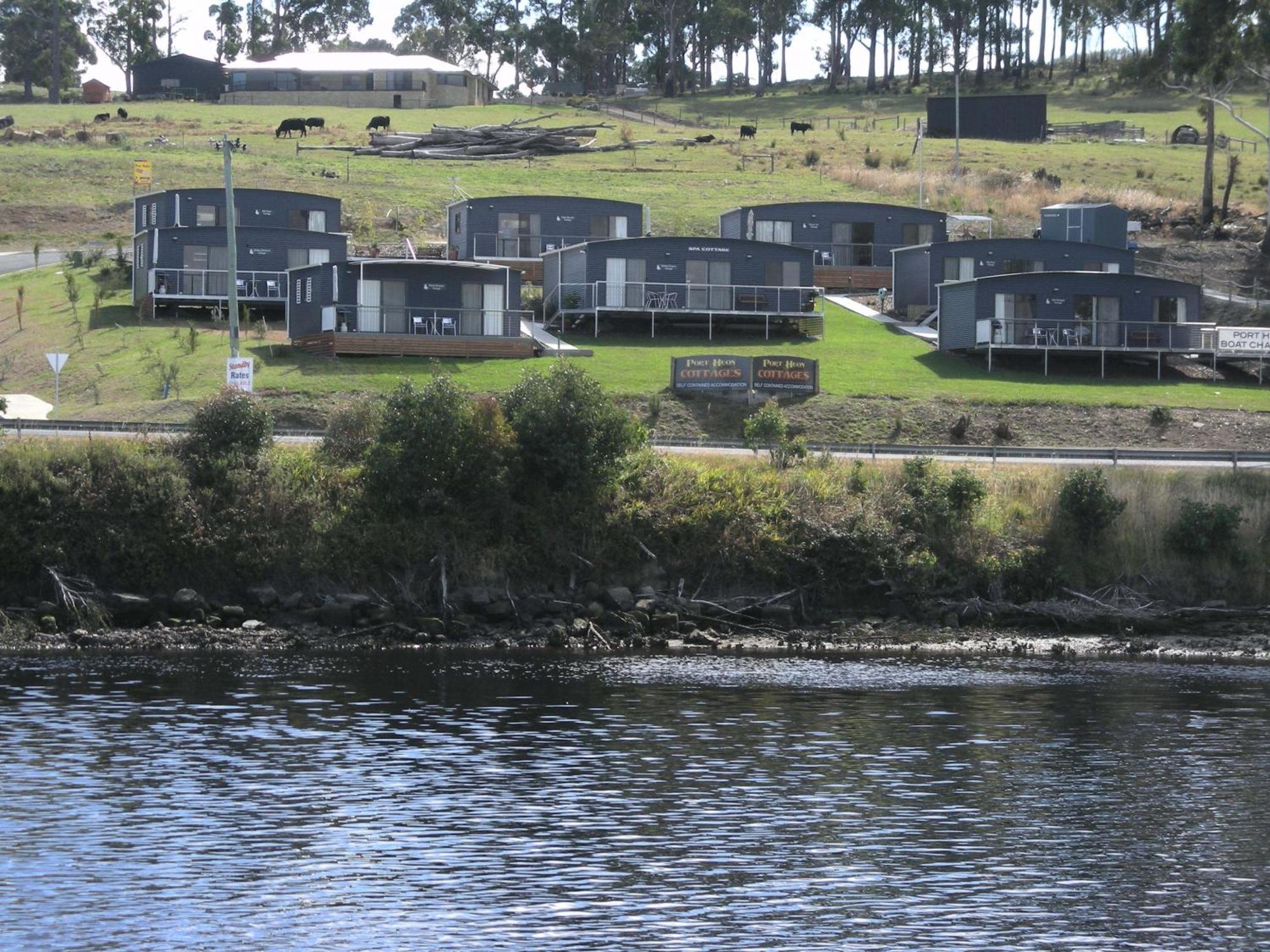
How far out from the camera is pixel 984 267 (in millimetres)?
74812

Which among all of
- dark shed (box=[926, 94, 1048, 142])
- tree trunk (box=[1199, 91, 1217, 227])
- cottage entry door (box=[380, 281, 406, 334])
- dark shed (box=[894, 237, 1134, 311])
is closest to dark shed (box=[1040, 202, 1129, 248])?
dark shed (box=[894, 237, 1134, 311])

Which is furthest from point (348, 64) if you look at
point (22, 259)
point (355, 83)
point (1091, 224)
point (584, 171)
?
point (1091, 224)

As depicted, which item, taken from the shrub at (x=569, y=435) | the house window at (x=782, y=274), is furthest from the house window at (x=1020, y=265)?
the shrub at (x=569, y=435)

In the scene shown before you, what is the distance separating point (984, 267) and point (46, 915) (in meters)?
60.7

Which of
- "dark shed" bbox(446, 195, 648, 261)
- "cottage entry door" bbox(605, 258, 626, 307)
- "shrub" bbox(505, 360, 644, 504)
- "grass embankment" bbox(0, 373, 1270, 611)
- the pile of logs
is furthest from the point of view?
the pile of logs

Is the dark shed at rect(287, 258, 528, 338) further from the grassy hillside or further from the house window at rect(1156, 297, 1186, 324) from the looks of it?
the house window at rect(1156, 297, 1186, 324)

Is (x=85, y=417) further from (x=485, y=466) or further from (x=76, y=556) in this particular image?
(x=485, y=466)

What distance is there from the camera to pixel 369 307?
205 feet

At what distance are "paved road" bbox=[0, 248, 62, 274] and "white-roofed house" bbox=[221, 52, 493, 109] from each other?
62.7m

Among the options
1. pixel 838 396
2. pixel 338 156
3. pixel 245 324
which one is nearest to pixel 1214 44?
pixel 838 396

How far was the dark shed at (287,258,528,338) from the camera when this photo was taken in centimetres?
6275

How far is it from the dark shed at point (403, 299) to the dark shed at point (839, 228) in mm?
20836

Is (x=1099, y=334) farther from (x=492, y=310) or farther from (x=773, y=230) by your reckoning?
→ (x=492, y=310)

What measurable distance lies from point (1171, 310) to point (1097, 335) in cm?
476
